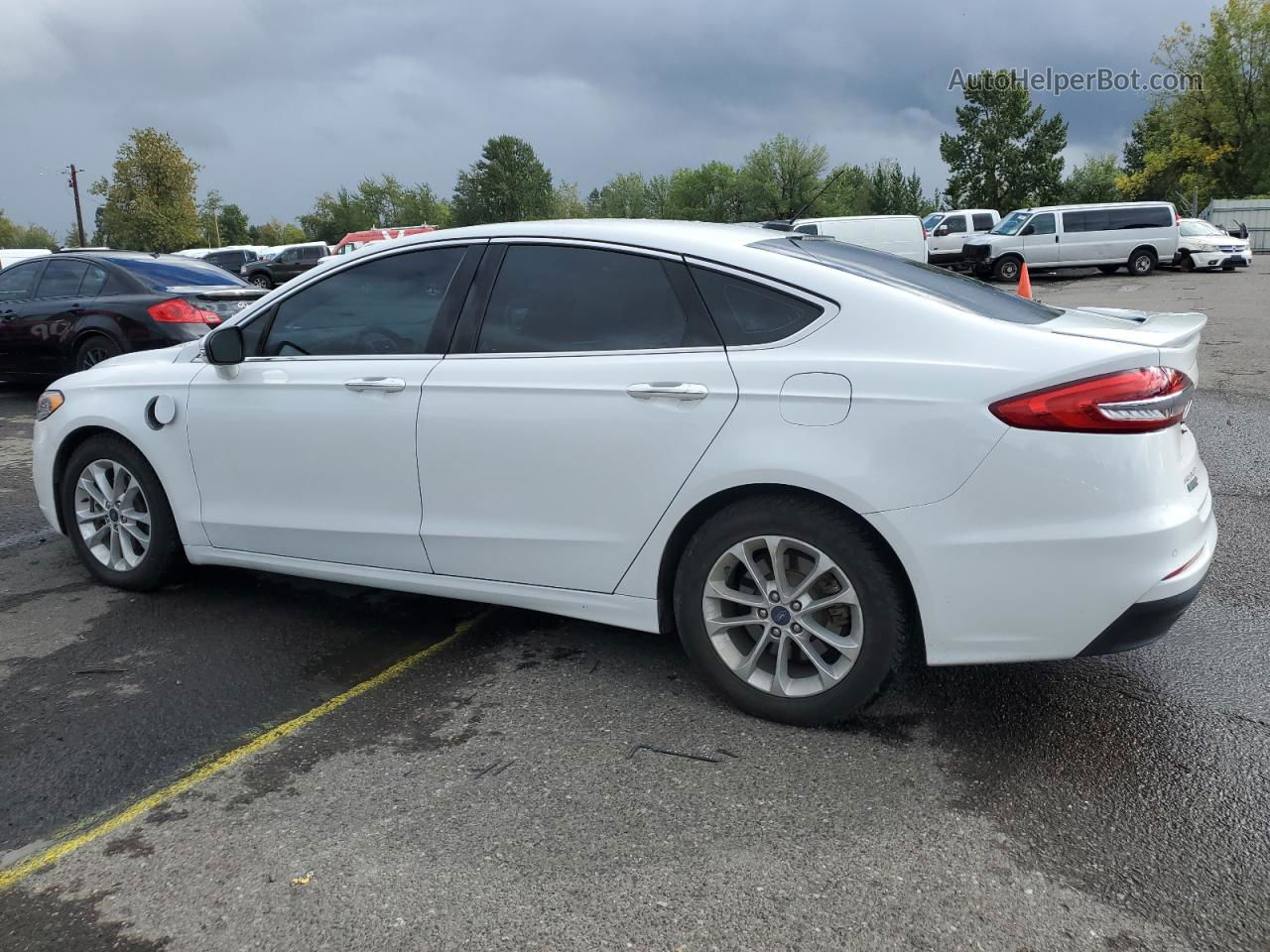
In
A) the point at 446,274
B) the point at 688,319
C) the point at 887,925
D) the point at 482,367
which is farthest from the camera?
the point at 446,274

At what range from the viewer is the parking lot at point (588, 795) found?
2373 mm

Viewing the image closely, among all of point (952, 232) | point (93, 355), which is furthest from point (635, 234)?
point (952, 232)

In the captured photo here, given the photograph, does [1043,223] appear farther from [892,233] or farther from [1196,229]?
[892,233]

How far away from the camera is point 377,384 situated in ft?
12.5

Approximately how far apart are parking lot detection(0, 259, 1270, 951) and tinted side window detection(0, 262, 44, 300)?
7.18 meters

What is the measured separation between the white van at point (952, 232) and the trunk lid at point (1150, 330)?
29589 millimetres

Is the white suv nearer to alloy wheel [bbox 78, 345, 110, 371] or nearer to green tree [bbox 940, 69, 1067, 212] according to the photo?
alloy wheel [bbox 78, 345, 110, 371]

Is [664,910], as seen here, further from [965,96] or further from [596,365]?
[965,96]

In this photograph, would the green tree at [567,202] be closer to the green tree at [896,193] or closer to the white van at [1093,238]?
the green tree at [896,193]

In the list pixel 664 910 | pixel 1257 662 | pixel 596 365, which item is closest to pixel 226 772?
pixel 664 910

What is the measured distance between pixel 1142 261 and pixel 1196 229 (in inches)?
90.4

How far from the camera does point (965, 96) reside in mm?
68375

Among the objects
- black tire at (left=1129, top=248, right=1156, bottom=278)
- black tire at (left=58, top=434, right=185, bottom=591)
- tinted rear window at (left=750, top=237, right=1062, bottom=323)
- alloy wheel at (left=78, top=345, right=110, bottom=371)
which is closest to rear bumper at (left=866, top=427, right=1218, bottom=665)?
tinted rear window at (left=750, top=237, right=1062, bottom=323)

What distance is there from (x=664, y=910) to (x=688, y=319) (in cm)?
176
